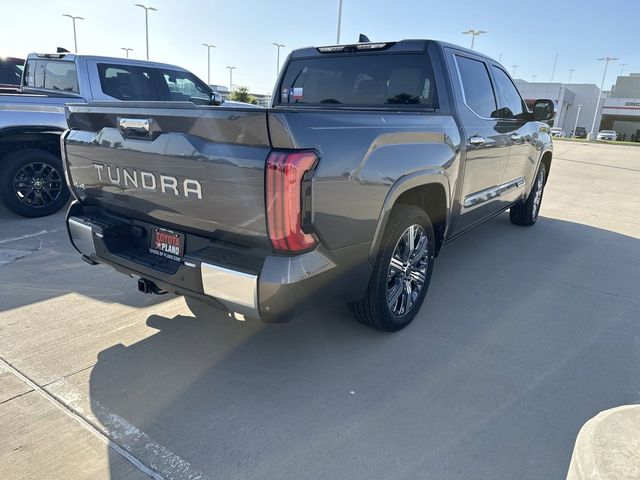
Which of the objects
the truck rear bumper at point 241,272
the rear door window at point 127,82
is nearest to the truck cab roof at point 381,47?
the truck rear bumper at point 241,272

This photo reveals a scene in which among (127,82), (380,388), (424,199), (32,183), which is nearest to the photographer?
(380,388)

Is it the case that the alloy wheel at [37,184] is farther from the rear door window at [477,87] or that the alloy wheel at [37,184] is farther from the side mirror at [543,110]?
the side mirror at [543,110]

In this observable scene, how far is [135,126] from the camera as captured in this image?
8.48 ft

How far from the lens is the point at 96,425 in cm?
236

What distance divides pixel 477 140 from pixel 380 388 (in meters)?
2.29

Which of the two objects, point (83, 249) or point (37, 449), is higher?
point (83, 249)

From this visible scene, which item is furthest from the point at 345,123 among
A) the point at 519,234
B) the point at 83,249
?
the point at 519,234

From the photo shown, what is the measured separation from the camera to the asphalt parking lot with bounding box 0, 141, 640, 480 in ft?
7.18

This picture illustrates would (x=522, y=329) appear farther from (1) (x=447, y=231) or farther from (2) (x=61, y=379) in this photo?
(2) (x=61, y=379)

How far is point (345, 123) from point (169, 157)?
3.07 feet

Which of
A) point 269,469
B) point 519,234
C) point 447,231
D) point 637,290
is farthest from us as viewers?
point 519,234

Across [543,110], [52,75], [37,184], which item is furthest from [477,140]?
[52,75]

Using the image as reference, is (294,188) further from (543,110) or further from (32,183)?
(32,183)

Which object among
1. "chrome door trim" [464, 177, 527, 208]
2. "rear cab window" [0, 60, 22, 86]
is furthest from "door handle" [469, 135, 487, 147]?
"rear cab window" [0, 60, 22, 86]
